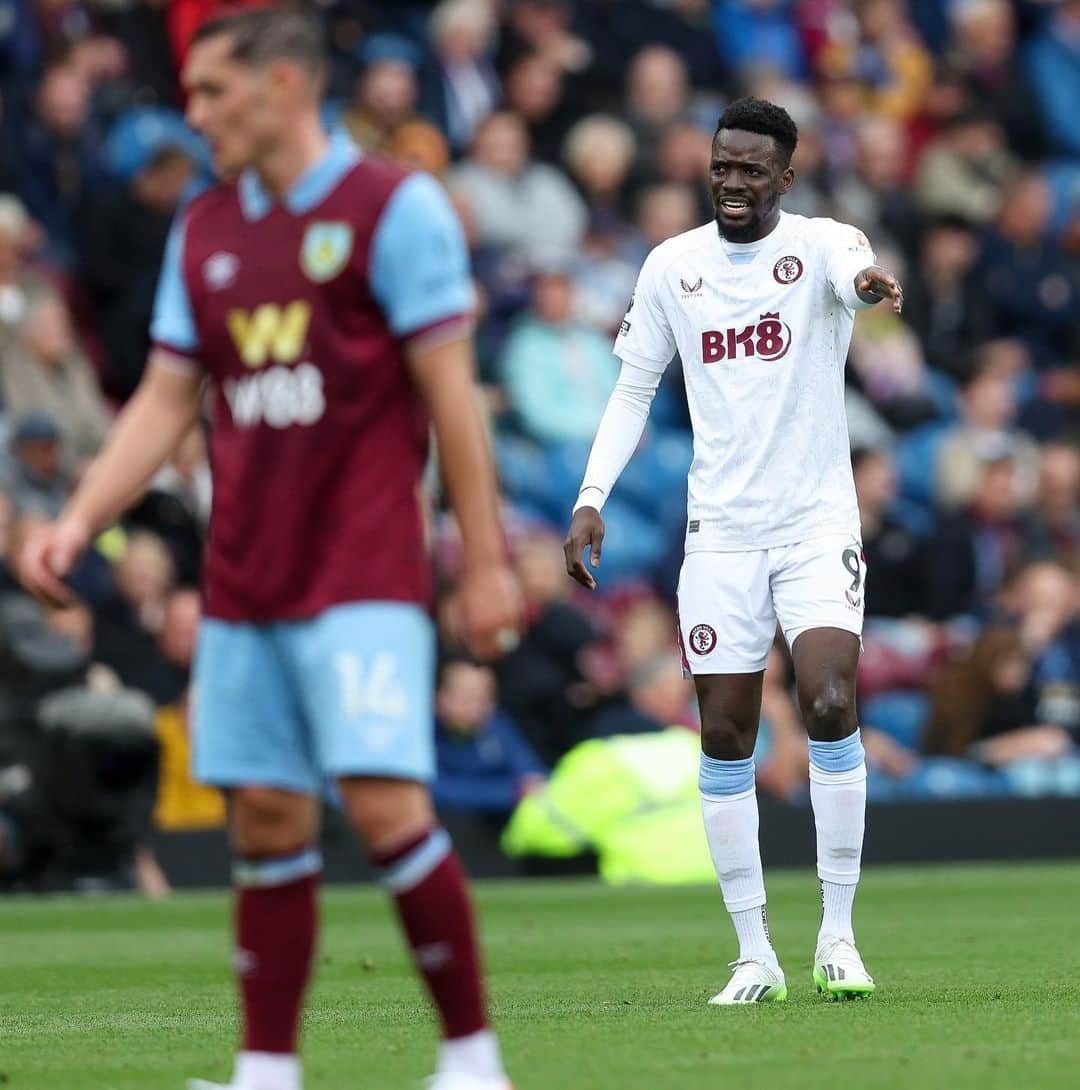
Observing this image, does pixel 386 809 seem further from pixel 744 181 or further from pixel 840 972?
pixel 744 181

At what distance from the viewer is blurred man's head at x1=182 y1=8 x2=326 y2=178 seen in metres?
4.91

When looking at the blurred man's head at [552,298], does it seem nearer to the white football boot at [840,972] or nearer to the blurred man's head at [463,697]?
the blurred man's head at [463,697]

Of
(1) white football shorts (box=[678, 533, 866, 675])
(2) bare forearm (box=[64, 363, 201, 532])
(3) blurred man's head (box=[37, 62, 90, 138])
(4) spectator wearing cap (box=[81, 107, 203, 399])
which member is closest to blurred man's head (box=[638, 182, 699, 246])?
(4) spectator wearing cap (box=[81, 107, 203, 399])

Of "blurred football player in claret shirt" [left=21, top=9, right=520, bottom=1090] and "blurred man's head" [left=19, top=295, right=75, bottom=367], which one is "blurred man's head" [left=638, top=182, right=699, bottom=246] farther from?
"blurred football player in claret shirt" [left=21, top=9, right=520, bottom=1090]

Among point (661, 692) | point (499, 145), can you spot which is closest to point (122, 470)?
point (661, 692)

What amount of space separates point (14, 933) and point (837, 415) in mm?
5146

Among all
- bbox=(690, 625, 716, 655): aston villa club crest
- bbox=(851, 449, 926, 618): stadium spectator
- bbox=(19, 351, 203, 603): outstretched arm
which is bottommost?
bbox=(851, 449, 926, 618): stadium spectator

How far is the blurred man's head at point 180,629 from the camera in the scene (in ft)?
45.9

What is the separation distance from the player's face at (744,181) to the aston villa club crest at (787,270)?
4.8 inches

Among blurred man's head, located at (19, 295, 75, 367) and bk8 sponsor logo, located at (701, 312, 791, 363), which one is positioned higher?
→ bk8 sponsor logo, located at (701, 312, 791, 363)

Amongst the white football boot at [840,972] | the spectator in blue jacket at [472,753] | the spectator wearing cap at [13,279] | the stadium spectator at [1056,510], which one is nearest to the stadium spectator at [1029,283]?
the stadium spectator at [1056,510]

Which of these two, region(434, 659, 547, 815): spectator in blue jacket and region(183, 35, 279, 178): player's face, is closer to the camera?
region(183, 35, 279, 178): player's face

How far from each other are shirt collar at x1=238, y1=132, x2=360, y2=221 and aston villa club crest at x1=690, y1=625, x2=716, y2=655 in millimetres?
2684

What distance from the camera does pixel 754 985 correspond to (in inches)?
283
